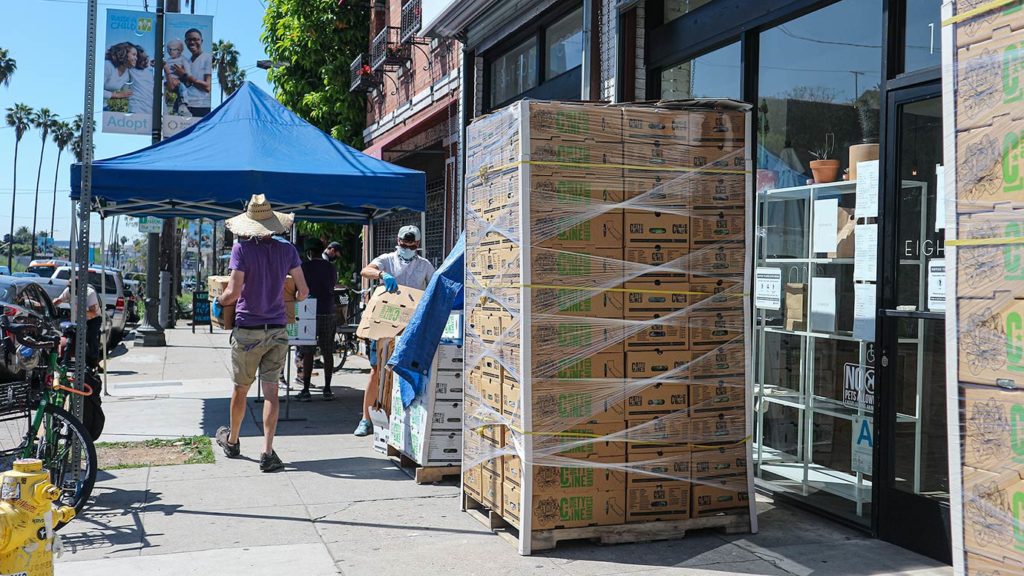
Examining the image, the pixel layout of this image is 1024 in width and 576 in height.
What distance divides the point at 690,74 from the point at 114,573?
5.49 meters

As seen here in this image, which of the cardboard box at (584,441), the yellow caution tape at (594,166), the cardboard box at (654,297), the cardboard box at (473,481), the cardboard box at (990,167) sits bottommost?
the cardboard box at (473,481)

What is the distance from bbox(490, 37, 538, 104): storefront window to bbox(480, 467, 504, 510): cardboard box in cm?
574

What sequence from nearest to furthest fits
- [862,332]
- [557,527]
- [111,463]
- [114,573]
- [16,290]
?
1. [114,573]
2. [557,527]
3. [862,332]
4. [111,463]
5. [16,290]

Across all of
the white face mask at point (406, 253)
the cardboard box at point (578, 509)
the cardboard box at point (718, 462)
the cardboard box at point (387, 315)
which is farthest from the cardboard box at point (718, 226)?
the white face mask at point (406, 253)

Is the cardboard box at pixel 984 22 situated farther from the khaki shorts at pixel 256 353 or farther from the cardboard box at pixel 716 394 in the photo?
the khaki shorts at pixel 256 353

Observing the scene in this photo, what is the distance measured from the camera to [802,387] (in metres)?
6.35

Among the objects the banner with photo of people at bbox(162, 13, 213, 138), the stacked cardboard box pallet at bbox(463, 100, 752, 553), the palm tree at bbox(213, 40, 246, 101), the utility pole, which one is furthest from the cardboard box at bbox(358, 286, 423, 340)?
the palm tree at bbox(213, 40, 246, 101)

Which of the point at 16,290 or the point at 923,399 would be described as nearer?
the point at 923,399

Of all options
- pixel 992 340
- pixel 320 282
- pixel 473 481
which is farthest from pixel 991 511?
pixel 320 282

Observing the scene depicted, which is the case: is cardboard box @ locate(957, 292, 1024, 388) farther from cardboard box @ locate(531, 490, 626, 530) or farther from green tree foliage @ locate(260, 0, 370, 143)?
green tree foliage @ locate(260, 0, 370, 143)

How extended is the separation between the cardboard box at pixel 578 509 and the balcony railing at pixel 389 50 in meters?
11.4

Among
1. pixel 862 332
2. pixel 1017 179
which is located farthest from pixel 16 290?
pixel 1017 179

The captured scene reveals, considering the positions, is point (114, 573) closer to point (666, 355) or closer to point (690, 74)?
point (666, 355)

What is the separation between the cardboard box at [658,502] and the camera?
5242mm
